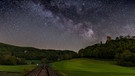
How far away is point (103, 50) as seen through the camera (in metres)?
197

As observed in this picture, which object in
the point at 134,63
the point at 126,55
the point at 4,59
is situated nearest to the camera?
the point at 134,63

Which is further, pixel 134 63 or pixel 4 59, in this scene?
pixel 4 59

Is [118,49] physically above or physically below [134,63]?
above

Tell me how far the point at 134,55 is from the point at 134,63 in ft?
18.7

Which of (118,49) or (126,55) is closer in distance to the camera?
(126,55)

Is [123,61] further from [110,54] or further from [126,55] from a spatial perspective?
[110,54]

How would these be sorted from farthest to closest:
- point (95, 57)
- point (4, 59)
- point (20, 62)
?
point (95, 57), point (20, 62), point (4, 59)

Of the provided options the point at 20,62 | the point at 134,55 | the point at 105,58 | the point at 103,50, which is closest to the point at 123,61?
the point at 134,55

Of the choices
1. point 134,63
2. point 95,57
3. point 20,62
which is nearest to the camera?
point 134,63

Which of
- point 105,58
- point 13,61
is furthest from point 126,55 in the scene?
point 13,61

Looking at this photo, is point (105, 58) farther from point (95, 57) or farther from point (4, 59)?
point (4, 59)

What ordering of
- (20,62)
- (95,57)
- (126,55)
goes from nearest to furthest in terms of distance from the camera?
(126,55) < (20,62) < (95,57)

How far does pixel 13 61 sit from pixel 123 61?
2424 inches

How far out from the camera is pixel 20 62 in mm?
182875
